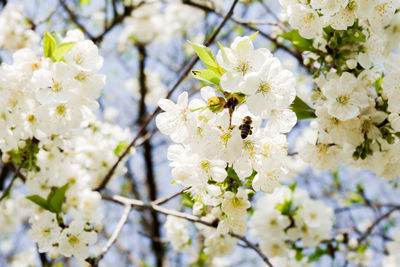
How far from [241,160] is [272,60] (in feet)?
1.26

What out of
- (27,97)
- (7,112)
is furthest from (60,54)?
(7,112)

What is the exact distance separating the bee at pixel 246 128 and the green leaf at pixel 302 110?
1.51ft

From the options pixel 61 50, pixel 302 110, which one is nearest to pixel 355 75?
pixel 302 110

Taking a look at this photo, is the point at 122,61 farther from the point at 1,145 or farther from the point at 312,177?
the point at 1,145

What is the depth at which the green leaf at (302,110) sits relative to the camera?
179cm

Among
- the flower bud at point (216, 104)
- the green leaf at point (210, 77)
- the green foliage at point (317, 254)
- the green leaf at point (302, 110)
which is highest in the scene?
the green leaf at point (210, 77)

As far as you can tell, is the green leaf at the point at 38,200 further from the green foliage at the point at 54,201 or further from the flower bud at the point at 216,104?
the flower bud at the point at 216,104

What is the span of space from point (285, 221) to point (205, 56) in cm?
140

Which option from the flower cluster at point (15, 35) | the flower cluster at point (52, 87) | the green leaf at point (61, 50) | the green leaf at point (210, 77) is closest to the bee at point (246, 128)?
the green leaf at point (210, 77)

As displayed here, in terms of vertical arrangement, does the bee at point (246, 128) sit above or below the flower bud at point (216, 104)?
below

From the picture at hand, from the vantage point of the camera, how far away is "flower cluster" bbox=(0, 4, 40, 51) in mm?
3303

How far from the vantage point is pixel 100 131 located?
3.05 metres

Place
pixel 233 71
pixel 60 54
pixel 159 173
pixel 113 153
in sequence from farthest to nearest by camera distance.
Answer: pixel 159 173
pixel 113 153
pixel 60 54
pixel 233 71

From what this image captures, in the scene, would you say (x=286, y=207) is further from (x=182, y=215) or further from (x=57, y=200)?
(x=57, y=200)
